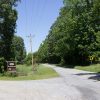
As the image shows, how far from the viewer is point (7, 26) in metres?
55.1

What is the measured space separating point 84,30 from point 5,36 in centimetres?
1622

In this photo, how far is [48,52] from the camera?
147 metres

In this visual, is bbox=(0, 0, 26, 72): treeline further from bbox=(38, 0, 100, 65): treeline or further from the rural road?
the rural road

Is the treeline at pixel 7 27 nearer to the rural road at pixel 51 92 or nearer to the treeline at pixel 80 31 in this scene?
the treeline at pixel 80 31

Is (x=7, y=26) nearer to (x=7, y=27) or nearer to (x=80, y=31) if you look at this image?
(x=7, y=27)

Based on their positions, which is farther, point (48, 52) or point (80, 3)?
point (48, 52)

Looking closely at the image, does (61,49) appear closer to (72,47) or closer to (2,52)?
(72,47)

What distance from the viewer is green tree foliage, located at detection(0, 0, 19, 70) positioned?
53219 millimetres

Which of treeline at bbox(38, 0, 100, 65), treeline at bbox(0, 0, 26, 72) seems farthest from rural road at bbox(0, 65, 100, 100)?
treeline at bbox(0, 0, 26, 72)

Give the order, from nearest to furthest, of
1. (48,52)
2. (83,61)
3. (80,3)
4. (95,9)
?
(95,9) < (80,3) < (83,61) < (48,52)

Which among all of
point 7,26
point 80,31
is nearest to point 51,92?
point 7,26

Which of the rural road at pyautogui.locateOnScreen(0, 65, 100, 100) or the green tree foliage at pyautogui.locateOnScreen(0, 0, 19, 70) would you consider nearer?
the rural road at pyautogui.locateOnScreen(0, 65, 100, 100)

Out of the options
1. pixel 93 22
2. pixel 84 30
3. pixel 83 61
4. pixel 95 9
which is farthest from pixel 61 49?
pixel 95 9

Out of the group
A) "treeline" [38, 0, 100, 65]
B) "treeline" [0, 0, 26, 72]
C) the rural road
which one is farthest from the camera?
"treeline" [0, 0, 26, 72]
